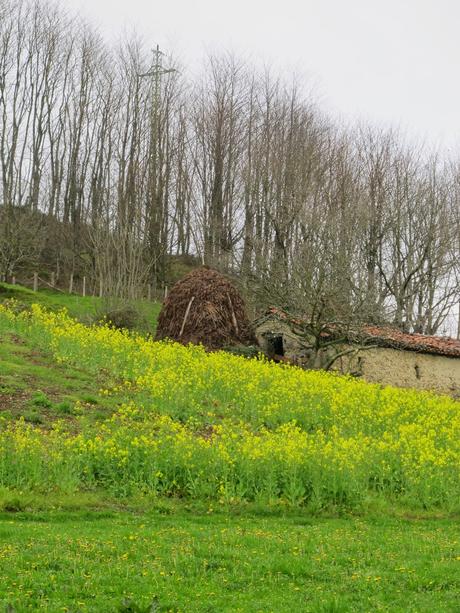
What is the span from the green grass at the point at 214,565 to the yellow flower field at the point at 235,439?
1.35 m

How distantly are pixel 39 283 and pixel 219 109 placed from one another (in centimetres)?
1469

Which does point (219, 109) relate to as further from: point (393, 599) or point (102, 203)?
point (393, 599)

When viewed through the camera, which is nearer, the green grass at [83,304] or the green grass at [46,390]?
the green grass at [46,390]

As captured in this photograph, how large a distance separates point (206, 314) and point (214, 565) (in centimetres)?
2062

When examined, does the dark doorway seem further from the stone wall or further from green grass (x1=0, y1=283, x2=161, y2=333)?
green grass (x1=0, y1=283, x2=161, y2=333)

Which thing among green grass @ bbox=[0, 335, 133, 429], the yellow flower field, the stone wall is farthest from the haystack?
green grass @ bbox=[0, 335, 133, 429]

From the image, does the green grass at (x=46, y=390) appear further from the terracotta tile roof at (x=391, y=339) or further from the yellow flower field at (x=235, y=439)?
the terracotta tile roof at (x=391, y=339)

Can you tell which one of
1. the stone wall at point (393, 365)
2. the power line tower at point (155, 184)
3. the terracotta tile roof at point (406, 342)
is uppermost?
the power line tower at point (155, 184)

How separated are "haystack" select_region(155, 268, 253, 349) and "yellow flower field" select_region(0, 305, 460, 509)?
21.9 feet

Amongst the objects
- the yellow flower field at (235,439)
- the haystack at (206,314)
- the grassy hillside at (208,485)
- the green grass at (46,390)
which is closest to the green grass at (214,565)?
the grassy hillside at (208,485)

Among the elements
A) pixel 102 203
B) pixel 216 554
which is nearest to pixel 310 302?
pixel 216 554

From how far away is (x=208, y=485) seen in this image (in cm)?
1188

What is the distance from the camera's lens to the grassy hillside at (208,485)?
7164 millimetres

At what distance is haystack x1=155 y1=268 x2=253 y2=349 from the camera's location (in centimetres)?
2823
